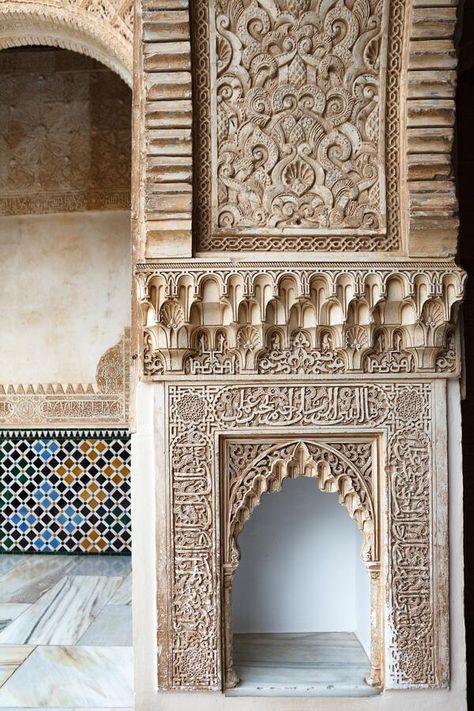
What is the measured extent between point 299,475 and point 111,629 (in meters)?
1.61

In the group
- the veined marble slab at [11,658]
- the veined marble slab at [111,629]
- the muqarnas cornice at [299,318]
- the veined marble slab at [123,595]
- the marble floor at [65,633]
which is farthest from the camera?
the veined marble slab at [123,595]

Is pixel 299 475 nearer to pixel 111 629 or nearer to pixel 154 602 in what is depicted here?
pixel 154 602

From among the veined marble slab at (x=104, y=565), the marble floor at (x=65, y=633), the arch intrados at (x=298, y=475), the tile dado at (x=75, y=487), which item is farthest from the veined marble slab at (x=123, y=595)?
the arch intrados at (x=298, y=475)

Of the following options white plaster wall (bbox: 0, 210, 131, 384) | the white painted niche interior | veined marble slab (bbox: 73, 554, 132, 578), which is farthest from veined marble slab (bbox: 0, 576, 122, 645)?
white plaster wall (bbox: 0, 210, 131, 384)

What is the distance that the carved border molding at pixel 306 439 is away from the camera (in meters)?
2.20

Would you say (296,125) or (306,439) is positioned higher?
(296,125)

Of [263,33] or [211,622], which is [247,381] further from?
[263,33]

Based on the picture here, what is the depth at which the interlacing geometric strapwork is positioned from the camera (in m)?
2.20

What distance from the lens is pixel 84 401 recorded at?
14.5 feet

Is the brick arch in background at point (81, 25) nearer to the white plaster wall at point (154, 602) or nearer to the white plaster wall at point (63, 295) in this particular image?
the white plaster wall at point (154, 602)

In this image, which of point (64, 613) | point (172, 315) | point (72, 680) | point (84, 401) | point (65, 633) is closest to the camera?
point (172, 315)

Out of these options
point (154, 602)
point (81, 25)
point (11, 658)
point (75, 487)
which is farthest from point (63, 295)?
point (154, 602)

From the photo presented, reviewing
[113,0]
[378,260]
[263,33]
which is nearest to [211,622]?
[378,260]

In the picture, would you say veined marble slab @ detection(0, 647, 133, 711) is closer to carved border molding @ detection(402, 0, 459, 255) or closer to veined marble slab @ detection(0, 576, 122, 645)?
veined marble slab @ detection(0, 576, 122, 645)
